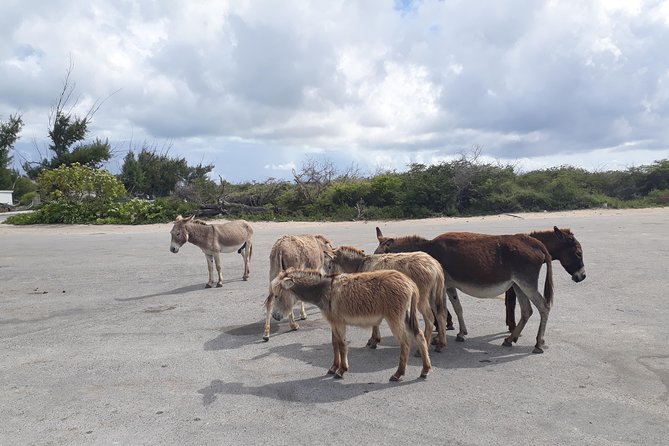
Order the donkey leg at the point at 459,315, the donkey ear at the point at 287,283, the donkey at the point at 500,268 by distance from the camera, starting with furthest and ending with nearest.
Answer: the donkey leg at the point at 459,315, the donkey at the point at 500,268, the donkey ear at the point at 287,283

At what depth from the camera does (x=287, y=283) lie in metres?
6.57

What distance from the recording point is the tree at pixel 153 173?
172 ft

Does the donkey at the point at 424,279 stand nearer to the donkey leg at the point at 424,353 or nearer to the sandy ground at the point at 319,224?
the donkey leg at the point at 424,353

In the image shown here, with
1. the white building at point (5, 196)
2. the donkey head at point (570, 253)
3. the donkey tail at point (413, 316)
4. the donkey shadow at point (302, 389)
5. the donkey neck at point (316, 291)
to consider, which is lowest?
the donkey shadow at point (302, 389)

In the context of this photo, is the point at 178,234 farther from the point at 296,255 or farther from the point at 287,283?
the point at 287,283

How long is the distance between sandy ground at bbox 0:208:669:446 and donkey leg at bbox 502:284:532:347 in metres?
0.16

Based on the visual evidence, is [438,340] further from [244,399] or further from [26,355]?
[26,355]

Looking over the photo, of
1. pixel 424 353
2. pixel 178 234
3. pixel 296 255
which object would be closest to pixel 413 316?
pixel 424 353

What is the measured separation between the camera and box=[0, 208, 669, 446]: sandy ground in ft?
16.1

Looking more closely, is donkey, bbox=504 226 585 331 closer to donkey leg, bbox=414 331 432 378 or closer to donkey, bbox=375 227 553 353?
donkey, bbox=375 227 553 353

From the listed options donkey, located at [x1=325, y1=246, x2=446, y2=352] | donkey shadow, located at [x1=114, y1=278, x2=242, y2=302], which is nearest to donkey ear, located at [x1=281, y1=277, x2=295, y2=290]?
donkey, located at [x1=325, y1=246, x2=446, y2=352]

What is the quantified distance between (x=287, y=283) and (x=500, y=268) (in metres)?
3.02

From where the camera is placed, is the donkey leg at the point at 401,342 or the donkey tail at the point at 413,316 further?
the donkey tail at the point at 413,316

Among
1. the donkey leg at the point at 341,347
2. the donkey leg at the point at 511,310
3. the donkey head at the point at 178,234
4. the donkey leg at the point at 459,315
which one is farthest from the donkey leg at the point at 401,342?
the donkey head at the point at 178,234
